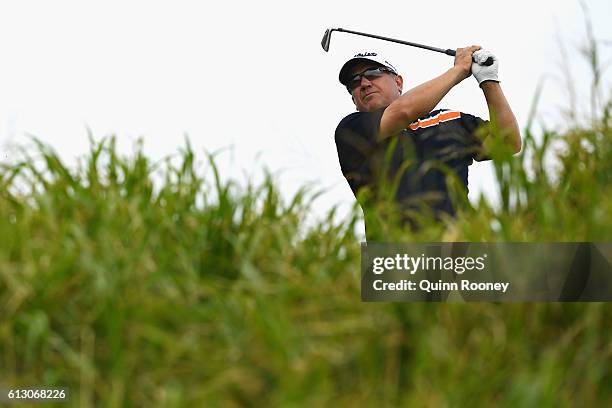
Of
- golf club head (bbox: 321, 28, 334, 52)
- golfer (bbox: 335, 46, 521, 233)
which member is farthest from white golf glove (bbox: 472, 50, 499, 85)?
golf club head (bbox: 321, 28, 334, 52)

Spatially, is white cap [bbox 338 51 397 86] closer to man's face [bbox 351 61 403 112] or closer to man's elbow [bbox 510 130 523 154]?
man's face [bbox 351 61 403 112]

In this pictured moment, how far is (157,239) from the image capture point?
309cm

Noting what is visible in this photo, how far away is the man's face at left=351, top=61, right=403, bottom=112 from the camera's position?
19.4 ft

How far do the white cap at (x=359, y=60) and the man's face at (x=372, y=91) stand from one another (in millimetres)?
29

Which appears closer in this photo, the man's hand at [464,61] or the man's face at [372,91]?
the man's hand at [464,61]

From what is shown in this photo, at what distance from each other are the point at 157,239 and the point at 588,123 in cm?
178

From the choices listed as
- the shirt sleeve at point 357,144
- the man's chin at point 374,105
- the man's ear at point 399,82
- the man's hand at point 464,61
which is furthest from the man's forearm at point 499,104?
the man's ear at point 399,82

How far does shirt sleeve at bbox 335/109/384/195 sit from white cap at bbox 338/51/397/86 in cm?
63

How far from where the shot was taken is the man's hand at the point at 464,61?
204 inches

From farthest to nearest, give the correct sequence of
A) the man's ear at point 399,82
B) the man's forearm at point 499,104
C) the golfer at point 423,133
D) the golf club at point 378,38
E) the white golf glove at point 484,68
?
1. the man's ear at point 399,82
2. the golf club at point 378,38
3. the white golf glove at point 484,68
4. the man's forearm at point 499,104
5. the golfer at point 423,133

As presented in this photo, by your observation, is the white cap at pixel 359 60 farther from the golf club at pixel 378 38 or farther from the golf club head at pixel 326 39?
the golf club head at pixel 326 39

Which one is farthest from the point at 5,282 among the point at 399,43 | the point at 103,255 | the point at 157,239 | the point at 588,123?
the point at 399,43

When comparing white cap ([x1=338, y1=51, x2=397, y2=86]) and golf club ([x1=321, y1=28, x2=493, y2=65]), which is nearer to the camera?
golf club ([x1=321, y1=28, x2=493, y2=65])

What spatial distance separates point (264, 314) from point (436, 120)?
335 cm
